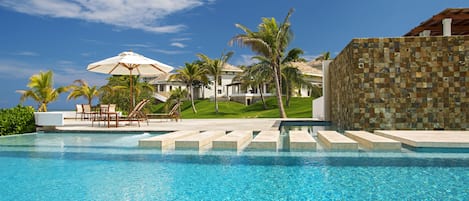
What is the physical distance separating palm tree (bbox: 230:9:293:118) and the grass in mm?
5803

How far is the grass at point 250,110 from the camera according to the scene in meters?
30.5

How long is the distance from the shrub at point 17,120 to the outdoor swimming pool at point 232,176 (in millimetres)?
4717

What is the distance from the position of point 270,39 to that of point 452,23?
1234cm

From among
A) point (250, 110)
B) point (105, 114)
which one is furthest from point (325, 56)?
point (105, 114)

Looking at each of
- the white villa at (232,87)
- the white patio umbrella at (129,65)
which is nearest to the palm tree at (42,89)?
the white patio umbrella at (129,65)

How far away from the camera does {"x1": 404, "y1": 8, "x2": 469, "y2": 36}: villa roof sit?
1127 cm

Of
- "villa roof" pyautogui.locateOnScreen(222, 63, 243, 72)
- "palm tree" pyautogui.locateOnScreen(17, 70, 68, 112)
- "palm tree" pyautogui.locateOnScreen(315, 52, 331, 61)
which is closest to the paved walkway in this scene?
"palm tree" pyautogui.locateOnScreen(17, 70, 68, 112)

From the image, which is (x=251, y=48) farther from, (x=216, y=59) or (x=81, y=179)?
(x=81, y=179)

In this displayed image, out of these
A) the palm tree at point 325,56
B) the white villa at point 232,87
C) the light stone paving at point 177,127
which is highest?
the palm tree at point 325,56

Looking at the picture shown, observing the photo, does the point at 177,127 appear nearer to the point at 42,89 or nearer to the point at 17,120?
the point at 17,120

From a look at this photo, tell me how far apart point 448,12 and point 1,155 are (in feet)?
39.9

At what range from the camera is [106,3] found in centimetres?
2058

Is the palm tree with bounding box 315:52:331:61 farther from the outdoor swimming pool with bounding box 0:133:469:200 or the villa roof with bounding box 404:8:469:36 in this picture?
the outdoor swimming pool with bounding box 0:133:469:200

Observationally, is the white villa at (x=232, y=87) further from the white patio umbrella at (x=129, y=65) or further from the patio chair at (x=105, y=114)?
the patio chair at (x=105, y=114)
